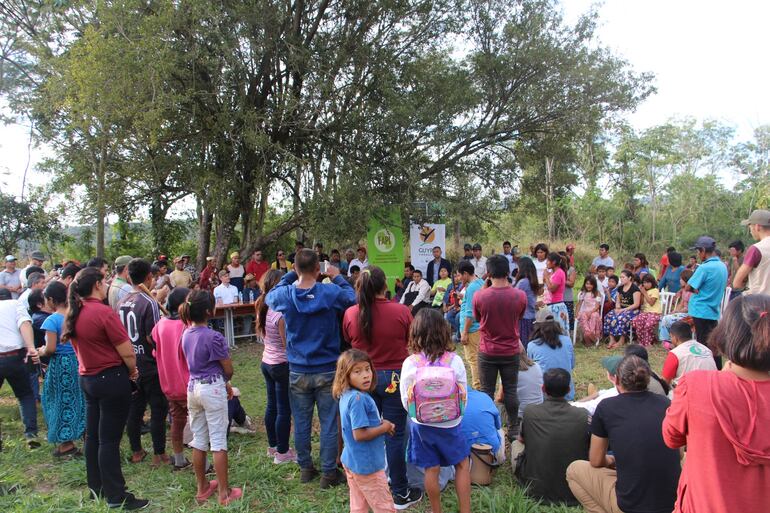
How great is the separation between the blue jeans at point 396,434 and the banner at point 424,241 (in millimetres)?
7993

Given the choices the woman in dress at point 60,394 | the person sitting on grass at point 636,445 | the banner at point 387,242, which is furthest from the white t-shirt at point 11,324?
the banner at point 387,242

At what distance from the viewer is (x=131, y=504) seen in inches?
145

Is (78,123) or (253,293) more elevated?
(78,123)

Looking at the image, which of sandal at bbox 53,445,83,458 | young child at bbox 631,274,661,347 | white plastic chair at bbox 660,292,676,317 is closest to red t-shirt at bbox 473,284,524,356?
sandal at bbox 53,445,83,458

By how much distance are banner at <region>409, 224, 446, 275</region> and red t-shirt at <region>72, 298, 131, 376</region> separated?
8.40 m

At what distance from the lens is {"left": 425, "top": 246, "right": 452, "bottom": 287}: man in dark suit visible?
10867 millimetres

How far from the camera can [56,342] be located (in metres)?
4.70

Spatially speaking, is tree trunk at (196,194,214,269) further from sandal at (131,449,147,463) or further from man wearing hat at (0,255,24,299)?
sandal at (131,449,147,463)

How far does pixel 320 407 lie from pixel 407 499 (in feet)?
2.95

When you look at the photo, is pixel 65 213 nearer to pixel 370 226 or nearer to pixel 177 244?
pixel 177 244

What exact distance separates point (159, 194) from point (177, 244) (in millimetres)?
3146

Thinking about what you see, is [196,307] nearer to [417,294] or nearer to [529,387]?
[529,387]

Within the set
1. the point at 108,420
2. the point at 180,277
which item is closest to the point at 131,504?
the point at 108,420

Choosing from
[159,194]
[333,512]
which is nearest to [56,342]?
[333,512]
